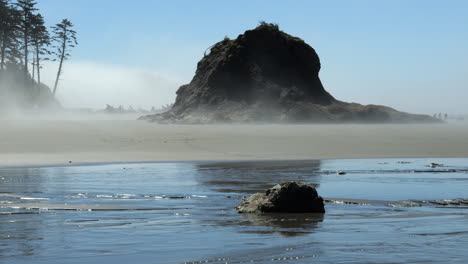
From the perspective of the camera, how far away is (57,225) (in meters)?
8.58

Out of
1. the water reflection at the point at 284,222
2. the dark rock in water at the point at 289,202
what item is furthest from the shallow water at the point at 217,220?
the dark rock in water at the point at 289,202

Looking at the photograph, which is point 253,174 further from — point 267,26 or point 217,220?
point 267,26

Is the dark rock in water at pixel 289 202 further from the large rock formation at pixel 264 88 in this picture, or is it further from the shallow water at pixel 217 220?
the large rock formation at pixel 264 88

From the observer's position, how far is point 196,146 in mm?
27906

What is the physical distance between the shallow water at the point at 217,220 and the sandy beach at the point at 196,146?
21.2 ft

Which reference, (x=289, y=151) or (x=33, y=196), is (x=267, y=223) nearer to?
(x=33, y=196)

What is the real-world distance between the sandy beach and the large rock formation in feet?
59.9

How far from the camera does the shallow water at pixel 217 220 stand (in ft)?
21.9

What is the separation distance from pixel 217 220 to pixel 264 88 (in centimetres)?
4660

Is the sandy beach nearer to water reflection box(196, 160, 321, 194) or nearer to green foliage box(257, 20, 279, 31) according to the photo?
water reflection box(196, 160, 321, 194)

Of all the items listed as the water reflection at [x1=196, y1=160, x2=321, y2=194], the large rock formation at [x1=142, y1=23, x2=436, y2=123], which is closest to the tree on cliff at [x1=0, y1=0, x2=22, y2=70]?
the large rock formation at [x1=142, y1=23, x2=436, y2=123]

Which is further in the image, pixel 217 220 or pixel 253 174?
pixel 253 174

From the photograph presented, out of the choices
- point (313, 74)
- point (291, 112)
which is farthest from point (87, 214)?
point (313, 74)

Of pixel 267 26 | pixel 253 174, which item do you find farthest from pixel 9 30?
pixel 253 174
